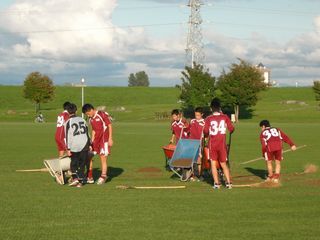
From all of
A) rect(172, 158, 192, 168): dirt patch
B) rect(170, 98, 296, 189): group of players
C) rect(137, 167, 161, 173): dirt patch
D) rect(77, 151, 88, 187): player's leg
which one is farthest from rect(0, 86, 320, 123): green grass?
rect(77, 151, 88, 187): player's leg

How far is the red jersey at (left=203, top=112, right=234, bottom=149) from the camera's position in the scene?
15148mm

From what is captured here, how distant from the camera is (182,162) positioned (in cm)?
1703

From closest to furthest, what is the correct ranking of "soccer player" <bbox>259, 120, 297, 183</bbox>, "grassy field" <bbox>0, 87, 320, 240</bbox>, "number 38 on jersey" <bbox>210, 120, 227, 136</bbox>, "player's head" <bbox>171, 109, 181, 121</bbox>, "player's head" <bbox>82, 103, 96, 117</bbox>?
"grassy field" <bbox>0, 87, 320, 240</bbox>
"number 38 on jersey" <bbox>210, 120, 227, 136</bbox>
"player's head" <bbox>82, 103, 96, 117</bbox>
"soccer player" <bbox>259, 120, 297, 183</bbox>
"player's head" <bbox>171, 109, 181, 121</bbox>

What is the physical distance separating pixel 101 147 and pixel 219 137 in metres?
3.00

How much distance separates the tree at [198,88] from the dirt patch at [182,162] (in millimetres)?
64405

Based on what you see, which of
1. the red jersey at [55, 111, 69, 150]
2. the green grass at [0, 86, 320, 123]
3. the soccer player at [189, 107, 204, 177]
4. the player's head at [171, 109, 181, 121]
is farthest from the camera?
the green grass at [0, 86, 320, 123]

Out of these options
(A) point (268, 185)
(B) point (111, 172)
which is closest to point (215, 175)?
(A) point (268, 185)

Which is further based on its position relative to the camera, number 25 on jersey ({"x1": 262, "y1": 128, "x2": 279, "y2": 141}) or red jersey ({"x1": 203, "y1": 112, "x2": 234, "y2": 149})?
number 25 on jersey ({"x1": 262, "y1": 128, "x2": 279, "y2": 141})

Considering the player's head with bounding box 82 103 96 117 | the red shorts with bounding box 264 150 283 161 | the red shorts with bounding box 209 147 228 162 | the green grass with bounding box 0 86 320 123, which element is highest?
the player's head with bounding box 82 103 96 117

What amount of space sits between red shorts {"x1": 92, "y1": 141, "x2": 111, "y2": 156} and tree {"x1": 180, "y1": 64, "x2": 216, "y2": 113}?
65232mm

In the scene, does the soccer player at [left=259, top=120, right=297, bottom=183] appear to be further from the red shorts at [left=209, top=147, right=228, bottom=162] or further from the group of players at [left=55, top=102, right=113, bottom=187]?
the group of players at [left=55, top=102, right=113, bottom=187]

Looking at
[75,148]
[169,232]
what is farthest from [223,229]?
[75,148]

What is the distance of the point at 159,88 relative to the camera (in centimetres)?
14325

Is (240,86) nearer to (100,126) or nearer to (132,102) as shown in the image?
(132,102)
